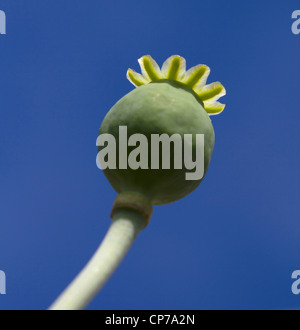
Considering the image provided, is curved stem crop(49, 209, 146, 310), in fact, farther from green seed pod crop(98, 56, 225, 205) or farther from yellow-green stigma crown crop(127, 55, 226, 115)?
yellow-green stigma crown crop(127, 55, 226, 115)

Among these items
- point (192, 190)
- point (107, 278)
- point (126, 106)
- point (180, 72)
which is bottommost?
point (107, 278)

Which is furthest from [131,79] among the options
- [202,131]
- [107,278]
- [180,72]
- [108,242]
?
[107,278]

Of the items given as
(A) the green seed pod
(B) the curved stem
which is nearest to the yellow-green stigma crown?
(A) the green seed pod

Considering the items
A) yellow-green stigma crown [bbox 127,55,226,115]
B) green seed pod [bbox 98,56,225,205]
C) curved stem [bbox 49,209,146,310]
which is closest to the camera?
curved stem [bbox 49,209,146,310]

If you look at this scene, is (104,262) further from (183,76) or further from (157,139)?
(183,76)

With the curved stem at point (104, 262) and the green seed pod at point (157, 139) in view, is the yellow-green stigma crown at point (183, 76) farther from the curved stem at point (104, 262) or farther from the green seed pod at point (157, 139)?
the curved stem at point (104, 262)

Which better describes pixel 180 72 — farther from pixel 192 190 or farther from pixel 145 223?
pixel 145 223

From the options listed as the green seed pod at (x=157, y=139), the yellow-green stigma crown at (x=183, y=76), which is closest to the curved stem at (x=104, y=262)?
the green seed pod at (x=157, y=139)
